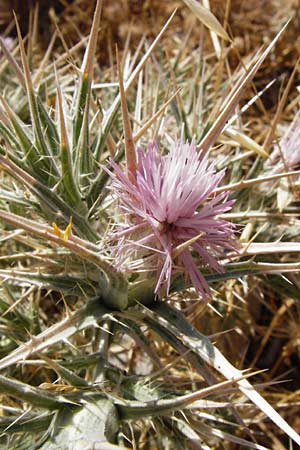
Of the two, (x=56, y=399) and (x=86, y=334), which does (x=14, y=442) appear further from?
(x=86, y=334)

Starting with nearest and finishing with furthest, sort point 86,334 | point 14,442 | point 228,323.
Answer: point 14,442 < point 86,334 < point 228,323

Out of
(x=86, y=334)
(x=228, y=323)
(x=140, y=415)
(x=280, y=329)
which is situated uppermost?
(x=140, y=415)

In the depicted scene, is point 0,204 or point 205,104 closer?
point 0,204

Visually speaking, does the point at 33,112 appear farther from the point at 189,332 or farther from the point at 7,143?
the point at 189,332

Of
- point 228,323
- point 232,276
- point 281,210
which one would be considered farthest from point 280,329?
point 232,276

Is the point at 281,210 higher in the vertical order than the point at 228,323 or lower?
higher

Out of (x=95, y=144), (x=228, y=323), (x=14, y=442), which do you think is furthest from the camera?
(x=228, y=323)
